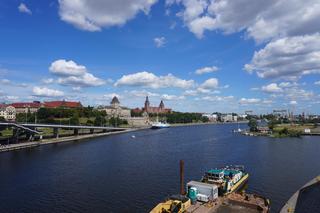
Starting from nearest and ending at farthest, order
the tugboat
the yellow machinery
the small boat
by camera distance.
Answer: the yellow machinery → the tugboat → the small boat

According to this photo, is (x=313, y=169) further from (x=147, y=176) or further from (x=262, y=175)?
(x=147, y=176)

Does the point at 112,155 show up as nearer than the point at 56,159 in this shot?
No

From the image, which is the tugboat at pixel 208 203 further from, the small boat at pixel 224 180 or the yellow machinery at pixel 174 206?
the small boat at pixel 224 180

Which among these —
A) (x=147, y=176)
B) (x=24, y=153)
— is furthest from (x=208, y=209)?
(x=24, y=153)

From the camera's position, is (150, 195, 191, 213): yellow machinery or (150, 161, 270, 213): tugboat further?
(150, 161, 270, 213): tugboat

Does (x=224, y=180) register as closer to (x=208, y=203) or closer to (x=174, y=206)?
(x=208, y=203)

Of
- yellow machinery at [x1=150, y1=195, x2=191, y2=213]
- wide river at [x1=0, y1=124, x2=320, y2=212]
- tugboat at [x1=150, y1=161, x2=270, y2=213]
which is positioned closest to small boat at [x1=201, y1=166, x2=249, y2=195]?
wide river at [x1=0, y1=124, x2=320, y2=212]

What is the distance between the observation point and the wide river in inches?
1709

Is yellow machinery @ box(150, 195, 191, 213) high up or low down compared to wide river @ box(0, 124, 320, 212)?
up

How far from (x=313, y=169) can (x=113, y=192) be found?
47.2 meters

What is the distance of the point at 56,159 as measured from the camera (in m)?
82.0

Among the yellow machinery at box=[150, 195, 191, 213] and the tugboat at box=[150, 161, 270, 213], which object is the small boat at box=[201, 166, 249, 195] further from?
the yellow machinery at box=[150, 195, 191, 213]

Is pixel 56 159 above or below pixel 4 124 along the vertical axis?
below

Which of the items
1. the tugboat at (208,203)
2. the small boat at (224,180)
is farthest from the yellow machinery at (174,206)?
the small boat at (224,180)
